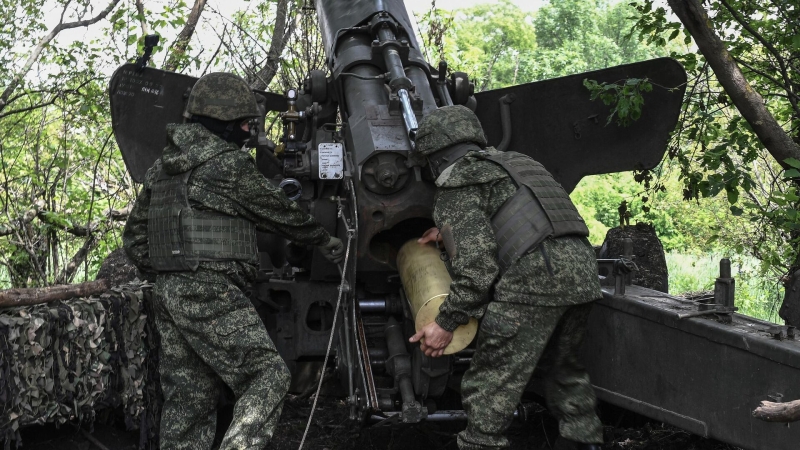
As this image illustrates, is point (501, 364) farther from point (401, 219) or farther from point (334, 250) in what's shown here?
point (334, 250)

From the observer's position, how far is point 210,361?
430 cm

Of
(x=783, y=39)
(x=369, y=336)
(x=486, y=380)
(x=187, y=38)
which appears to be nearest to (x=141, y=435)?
(x=369, y=336)

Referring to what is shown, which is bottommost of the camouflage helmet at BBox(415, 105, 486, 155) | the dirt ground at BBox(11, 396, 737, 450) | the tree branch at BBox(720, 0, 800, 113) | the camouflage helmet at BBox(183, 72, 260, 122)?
the dirt ground at BBox(11, 396, 737, 450)

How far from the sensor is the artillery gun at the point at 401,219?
3.87 meters

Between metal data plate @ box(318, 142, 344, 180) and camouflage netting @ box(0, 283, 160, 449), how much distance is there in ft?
3.60

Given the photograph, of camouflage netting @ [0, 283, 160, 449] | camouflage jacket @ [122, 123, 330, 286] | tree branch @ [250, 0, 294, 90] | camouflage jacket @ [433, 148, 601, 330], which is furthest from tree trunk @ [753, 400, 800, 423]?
tree branch @ [250, 0, 294, 90]

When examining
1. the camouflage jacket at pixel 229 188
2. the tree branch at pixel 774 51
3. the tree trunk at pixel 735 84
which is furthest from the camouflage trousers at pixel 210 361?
the tree branch at pixel 774 51

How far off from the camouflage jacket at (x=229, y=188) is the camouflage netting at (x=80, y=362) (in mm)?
528

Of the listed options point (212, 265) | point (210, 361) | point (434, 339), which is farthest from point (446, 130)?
point (210, 361)

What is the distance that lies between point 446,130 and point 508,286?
825 millimetres

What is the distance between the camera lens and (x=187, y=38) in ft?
30.4

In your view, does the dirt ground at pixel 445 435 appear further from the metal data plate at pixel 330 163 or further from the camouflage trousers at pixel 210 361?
the metal data plate at pixel 330 163

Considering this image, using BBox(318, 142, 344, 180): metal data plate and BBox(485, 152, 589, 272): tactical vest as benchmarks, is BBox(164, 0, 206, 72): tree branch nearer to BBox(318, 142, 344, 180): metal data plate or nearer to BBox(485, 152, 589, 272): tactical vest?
BBox(318, 142, 344, 180): metal data plate

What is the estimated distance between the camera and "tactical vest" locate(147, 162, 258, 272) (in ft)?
14.3
